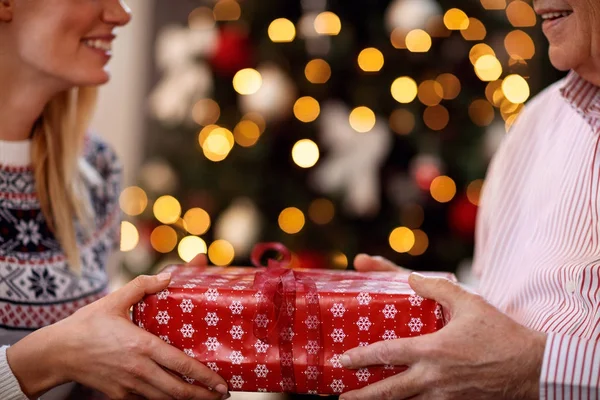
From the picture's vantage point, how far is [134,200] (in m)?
3.45

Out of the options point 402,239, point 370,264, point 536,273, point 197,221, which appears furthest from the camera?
point 197,221

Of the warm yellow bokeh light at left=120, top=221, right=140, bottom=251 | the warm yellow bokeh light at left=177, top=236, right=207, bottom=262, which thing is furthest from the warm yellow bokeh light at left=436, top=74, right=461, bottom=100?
the warm yellow bokeh light at left=120, top=221, right=140, bottom=251

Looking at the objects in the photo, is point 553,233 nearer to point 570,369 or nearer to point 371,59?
point 570,369

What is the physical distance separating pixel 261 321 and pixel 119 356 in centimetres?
25

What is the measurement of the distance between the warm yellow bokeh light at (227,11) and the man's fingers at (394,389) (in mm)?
2329

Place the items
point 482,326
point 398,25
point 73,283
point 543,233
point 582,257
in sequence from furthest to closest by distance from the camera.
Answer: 1. point 398,25
2. point 73,283
3. point 543,233
4. point 582,257
5. point 482,326

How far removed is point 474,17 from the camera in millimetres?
3102

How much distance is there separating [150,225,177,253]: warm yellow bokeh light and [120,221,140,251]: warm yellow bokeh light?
13cm

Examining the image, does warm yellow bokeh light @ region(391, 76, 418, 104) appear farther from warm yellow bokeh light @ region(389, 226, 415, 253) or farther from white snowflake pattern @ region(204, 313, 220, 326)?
white snowflake pattern @ region(204, 313, 220, 326)

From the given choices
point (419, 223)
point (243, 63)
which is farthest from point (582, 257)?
point (243, 63)

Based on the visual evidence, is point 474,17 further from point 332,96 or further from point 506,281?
point 506,281

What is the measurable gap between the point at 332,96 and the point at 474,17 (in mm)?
726

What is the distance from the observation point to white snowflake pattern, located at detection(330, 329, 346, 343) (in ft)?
3.90

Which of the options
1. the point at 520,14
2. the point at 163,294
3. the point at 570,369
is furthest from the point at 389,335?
the point at 520,14
